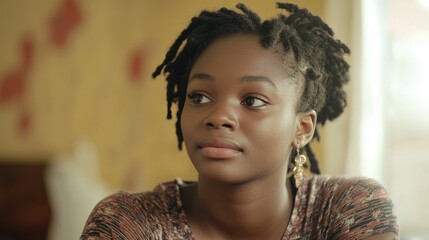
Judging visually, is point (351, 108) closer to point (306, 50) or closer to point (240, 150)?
point (306, 50)

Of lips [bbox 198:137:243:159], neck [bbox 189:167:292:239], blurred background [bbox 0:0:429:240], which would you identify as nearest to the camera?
lips [bbox 198:137:243:159]

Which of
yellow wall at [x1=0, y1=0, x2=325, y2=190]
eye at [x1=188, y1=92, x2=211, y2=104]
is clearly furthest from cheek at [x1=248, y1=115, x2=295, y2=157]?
yellow wall at [x1=0, y1=0, x2=325, y2=190]

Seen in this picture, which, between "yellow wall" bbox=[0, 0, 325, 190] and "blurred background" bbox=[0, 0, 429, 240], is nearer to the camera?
"blurred background" bbox=[0, 0, 429, 240]

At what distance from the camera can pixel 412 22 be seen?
105 inches

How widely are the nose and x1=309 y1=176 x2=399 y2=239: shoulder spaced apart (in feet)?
Answer: 1.10

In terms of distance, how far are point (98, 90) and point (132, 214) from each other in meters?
2.37

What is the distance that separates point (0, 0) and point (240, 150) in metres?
2.95

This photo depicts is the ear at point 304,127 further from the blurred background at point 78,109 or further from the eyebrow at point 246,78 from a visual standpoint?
the blurred background at point 78,109

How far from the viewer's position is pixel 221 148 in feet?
4.67

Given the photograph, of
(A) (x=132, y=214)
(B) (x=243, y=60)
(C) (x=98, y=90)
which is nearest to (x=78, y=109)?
(C) (x=98, y=90)

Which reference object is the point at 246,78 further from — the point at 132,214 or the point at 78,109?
the point at 78,109

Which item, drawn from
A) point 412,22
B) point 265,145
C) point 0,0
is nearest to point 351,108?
point 412,22

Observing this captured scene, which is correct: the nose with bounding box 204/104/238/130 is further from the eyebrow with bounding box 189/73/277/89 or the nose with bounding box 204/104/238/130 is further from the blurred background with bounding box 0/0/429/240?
the blurred background with bounding box 0/0/429/240

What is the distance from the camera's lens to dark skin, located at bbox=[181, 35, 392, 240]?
4.71 feet
